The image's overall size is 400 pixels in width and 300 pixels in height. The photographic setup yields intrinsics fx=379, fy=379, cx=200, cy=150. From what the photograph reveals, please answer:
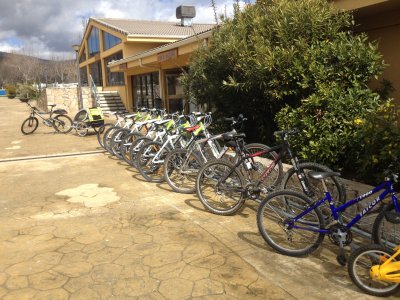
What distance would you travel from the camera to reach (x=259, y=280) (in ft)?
10.2

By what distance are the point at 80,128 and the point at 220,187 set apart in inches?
333

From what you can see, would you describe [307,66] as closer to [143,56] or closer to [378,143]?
[378,143]

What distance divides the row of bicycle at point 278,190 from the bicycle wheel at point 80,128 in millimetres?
4899

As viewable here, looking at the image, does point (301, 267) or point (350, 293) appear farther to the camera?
point (301, 267)

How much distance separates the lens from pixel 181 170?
5.49 meters

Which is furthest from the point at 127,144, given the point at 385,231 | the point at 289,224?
the point at 385,231

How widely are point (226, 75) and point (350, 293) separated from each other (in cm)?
437

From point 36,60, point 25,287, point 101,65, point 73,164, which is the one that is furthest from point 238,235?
point 36,60

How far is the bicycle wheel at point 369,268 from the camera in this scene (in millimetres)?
2818

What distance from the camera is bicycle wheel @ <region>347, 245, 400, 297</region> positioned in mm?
2818

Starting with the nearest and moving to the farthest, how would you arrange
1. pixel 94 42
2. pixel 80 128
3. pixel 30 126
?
pixel 80 128
pixel 30 126
pixel 94 42

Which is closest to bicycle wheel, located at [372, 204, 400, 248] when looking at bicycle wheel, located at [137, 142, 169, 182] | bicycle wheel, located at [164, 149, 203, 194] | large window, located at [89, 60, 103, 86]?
bicycle wheel, located at [164, 149, 203, 194]

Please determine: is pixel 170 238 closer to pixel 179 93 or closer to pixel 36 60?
pixel 179 93

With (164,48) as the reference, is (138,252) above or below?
below
